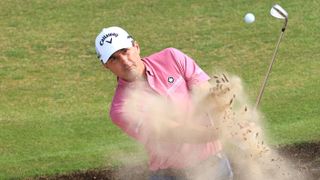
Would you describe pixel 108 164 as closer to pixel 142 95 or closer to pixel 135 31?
pixel 142 95

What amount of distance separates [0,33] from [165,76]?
32.7ft

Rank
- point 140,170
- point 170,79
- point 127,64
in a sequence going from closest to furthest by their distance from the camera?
point 127,64, point 170,79, point 140,170

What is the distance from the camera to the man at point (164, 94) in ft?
15.3

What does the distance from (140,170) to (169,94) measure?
3417mm

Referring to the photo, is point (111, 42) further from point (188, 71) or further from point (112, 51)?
point (188, 71)

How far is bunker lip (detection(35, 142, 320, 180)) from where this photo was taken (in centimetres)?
793

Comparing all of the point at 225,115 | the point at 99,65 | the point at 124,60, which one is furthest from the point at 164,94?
the point at 99,65

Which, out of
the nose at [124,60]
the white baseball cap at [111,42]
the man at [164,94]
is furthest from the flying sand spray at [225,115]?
the white baseball cap at [111,42]

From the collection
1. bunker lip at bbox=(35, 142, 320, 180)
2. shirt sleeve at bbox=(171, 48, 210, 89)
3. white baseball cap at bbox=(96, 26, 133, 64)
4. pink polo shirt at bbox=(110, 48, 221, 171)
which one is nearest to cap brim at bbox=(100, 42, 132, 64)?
white baseball cap at bbox=(96, 26, 133, 64)

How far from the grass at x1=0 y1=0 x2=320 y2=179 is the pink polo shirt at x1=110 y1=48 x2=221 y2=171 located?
Result: 3.44 meters

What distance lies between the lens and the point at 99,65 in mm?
12328

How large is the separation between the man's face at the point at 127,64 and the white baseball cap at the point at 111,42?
0.09 ft

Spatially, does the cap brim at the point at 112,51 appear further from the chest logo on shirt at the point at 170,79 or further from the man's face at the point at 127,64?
the chest logo on shirt at the point at 170,79

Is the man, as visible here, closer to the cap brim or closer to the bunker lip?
the cap brim
